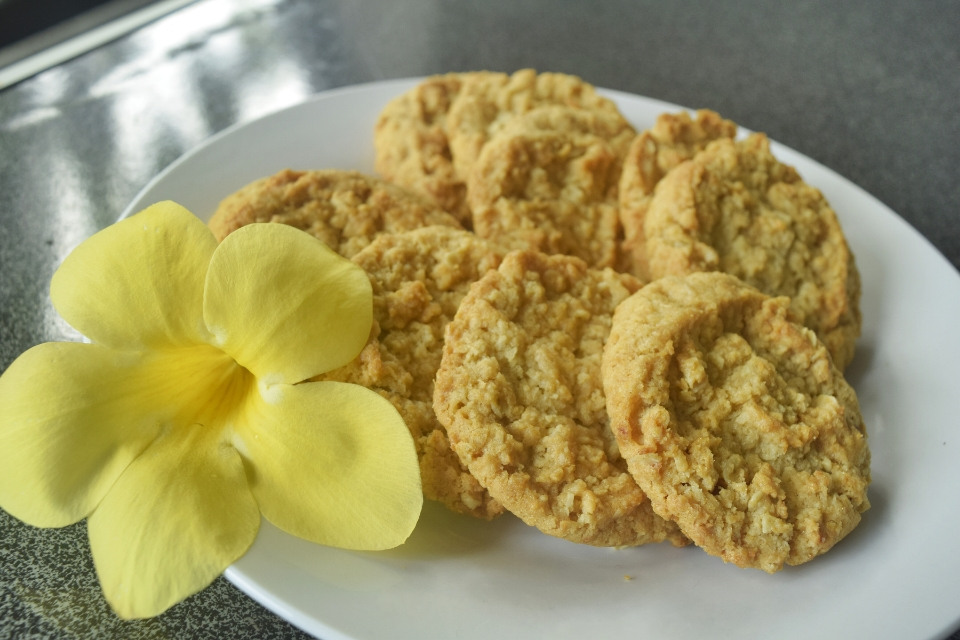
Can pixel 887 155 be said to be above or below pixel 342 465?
below

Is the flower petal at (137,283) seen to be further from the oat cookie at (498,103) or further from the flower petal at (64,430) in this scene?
the oat cookie at (498,103)

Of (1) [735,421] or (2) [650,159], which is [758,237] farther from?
(1) [735,421]

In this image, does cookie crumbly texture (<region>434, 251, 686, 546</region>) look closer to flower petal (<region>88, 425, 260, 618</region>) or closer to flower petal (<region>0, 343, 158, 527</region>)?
flower petal (<region>88, 425, 260, 618</region>)

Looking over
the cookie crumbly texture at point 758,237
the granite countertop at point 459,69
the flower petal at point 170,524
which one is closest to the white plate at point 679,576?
the flower petal at point 170,524

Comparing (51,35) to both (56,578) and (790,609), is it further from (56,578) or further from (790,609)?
(790,609)

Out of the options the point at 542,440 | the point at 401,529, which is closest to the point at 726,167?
the point at 542,440

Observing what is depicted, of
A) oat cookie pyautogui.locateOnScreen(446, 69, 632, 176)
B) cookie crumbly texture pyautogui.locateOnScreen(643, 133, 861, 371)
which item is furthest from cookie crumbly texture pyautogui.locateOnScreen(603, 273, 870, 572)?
oat cookie pyautogui.locateOnScreen(446, 69, 632, 176)
